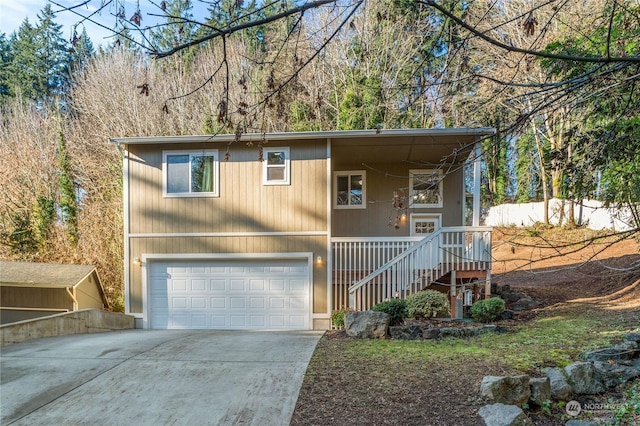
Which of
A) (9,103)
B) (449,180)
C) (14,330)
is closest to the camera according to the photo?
(14,330)

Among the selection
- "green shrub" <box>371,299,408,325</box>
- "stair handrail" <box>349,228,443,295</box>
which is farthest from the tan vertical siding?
"green shrub" <box>371,299,408,325</box>

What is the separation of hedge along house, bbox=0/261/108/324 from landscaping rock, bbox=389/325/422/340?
26.6 feet

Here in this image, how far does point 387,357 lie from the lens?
5.05 metres

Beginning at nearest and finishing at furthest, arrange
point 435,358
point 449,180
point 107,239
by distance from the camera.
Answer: point 435,358, point 449,180, point 107,239

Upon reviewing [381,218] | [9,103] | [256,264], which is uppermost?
[9,103]

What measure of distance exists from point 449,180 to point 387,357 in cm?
632

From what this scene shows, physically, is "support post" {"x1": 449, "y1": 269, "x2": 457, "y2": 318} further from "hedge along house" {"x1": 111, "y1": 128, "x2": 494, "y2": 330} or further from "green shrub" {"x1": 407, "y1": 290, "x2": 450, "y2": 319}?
"green shrub" {"x1": 407, "y1": 290, "x2": 450, "y2": 319}

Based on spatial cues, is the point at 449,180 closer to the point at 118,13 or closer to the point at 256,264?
the point at 256,264

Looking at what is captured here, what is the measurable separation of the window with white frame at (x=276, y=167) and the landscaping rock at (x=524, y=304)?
252 inches

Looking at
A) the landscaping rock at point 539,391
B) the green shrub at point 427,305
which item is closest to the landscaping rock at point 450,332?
the green shrub at point 427,305

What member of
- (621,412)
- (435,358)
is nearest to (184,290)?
(435,358)

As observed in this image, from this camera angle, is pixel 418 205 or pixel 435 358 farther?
pixel 418 205

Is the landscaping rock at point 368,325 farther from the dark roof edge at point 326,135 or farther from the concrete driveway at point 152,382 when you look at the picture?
the dark roof edge at point 326,135

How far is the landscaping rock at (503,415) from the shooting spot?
3021 mm
